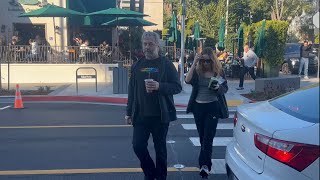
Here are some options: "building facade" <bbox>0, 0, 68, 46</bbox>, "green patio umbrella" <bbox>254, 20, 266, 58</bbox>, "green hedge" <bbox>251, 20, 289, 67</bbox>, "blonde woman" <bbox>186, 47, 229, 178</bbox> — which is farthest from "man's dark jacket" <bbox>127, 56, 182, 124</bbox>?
"building facade" <bbox>0, 0, 68, 46</bbox>

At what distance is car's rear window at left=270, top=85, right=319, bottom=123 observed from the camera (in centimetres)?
344

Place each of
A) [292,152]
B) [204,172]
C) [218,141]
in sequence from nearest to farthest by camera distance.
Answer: [292,152] < [204,172] < [218,141]

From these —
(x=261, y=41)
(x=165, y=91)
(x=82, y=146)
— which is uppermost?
(x=261, y=41)

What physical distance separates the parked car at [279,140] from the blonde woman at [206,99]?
1276 mm

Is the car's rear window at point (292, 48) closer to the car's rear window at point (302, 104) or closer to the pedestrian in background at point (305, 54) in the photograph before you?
the pedestrian in background at point (305, 54)

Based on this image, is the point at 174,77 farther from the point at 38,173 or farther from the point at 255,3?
the point at 255,3

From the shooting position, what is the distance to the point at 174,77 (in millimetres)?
5047

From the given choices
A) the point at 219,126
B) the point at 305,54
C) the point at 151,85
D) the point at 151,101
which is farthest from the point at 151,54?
the point at 305,54

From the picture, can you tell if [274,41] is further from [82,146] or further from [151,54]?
[151,54]

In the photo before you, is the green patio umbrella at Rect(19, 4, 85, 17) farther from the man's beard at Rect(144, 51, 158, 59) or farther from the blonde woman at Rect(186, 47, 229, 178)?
the man's beard at Rect(144, 51, 158, 59)

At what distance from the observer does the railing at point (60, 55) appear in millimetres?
18016

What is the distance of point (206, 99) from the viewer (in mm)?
5699

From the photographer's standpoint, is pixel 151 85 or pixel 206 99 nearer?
pixel 151 85

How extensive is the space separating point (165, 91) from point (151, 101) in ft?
0.68
